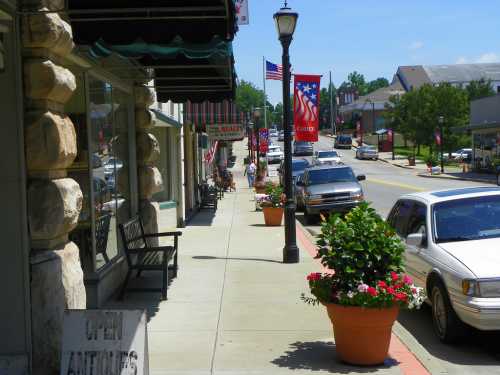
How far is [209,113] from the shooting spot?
21922 millimetres

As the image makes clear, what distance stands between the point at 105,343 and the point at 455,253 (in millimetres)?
3933

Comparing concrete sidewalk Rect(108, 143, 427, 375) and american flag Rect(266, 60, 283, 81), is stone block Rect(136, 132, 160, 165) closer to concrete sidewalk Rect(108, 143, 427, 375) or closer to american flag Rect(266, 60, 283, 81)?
concrete sidewalk Rect(108, 143, 427, 375)

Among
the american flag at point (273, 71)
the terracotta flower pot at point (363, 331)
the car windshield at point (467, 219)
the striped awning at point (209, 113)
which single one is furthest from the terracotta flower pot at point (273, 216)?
the terracotta flower pot at point (363, 331)

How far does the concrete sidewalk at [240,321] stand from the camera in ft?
20.6

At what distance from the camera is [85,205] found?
8.31 meters

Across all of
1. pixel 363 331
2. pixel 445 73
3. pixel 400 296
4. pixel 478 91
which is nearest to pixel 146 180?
pixel 363 331

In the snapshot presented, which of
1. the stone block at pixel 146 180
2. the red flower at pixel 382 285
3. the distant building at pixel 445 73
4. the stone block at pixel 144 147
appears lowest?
the red flower at pixel 382 285

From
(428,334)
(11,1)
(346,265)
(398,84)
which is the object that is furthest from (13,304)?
(398,84)

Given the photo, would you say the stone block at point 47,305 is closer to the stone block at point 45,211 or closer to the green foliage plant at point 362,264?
the stone block at point 45,211

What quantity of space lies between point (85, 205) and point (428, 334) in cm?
425

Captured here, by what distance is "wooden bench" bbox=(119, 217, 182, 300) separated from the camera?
8945 mm

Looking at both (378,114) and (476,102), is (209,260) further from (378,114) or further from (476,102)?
(378,114)

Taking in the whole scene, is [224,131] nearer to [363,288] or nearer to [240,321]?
[240,321]

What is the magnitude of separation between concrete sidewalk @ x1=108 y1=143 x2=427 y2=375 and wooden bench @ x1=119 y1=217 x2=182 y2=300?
267mm
